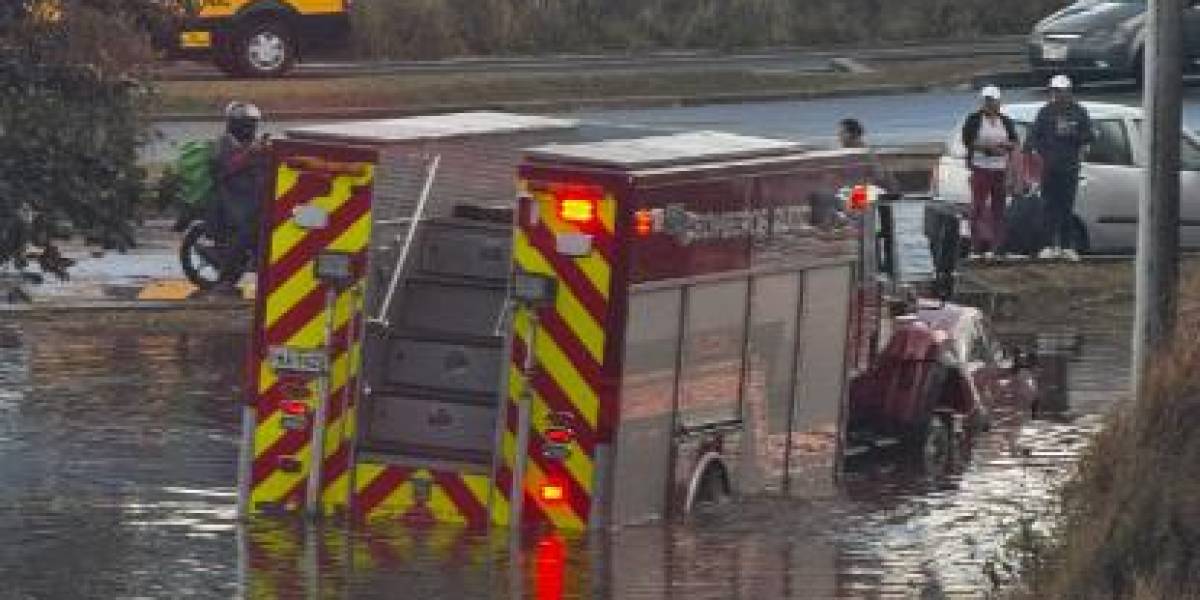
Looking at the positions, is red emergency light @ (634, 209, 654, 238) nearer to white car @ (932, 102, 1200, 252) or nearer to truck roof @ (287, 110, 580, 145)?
truck roof @ (287, 110, 580, 145)

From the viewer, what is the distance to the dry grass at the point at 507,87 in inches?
1496

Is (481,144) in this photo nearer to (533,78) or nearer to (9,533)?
(9,533)

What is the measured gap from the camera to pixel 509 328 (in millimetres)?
15406

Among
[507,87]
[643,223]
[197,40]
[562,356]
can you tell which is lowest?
[507,87]

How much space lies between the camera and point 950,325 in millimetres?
19859

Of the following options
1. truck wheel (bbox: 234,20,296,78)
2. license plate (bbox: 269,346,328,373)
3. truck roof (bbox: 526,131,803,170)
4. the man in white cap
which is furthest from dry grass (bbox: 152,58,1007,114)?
license plate (bbox: 269,346,328,373)

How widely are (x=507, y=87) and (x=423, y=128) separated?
77.2 ft

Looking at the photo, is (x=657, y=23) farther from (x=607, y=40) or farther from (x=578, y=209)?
(x=578, y=209)

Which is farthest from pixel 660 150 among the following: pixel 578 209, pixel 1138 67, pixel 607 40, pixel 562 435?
pixel 607 40

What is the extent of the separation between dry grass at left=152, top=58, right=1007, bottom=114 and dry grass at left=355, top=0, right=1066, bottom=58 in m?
3.77

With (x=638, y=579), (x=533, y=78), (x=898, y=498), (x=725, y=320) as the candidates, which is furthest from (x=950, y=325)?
(x=533, y=78)

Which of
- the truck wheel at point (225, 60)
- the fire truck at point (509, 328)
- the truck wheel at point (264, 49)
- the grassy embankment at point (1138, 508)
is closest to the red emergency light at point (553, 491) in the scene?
the fire truck at point (509, 328)

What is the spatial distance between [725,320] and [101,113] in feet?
11.5

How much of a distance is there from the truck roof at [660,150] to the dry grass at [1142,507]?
3580 mm
